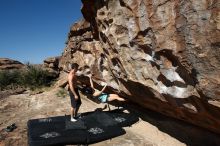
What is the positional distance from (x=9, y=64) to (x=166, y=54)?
17.5 metres

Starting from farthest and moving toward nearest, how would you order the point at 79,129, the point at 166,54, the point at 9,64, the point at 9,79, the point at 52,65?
the point at 9,64 < the point at 52,65 < the point at 9,79 < the point at 79,129 < the point at 166,54

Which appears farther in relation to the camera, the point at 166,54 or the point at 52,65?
the point at 52,65

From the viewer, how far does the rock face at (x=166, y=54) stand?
395 cm

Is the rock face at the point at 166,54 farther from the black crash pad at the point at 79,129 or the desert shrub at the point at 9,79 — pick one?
the desert shrub at the point at 9,79

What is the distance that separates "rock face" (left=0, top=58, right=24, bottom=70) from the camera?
19.6 meters

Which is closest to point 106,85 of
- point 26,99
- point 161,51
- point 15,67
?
point 161,51

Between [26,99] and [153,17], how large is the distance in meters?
7.39

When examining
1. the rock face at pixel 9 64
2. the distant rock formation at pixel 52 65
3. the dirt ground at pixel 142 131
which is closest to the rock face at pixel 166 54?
the dirt ground at pixel 142 131

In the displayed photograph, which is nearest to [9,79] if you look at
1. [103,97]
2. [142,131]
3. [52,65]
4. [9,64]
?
[52,65]

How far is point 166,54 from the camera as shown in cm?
486

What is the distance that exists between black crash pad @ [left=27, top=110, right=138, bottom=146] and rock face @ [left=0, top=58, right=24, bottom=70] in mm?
13886

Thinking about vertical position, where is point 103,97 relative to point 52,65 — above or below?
below

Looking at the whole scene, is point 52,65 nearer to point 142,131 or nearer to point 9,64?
point 9,64

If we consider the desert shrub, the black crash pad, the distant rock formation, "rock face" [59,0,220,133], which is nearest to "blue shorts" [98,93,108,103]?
"rock face" [59,0,220,133]
